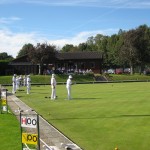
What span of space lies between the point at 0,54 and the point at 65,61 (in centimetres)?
7983

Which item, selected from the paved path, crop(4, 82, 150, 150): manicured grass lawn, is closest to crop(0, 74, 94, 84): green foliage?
crop(4, 82, 150, 150): manicured grass lawn

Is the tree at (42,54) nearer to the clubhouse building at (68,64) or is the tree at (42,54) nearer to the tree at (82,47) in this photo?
the clubhouse building at (68,64)

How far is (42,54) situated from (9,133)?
205 feet

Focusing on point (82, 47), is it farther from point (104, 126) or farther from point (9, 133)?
point (9, 133)

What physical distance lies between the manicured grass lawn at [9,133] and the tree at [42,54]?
5754cm

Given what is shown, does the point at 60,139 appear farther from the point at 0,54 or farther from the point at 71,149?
the point at 0,54

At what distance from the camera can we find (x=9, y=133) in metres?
13.9

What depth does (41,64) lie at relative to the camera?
77.1 meters

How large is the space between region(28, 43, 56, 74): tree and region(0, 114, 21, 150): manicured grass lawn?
5754 centimetres

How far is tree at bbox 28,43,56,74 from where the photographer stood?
2990 inches

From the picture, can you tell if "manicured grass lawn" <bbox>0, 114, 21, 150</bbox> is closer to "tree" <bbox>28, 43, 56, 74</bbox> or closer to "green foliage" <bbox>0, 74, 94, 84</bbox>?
"green foliage" <bbox>0, 74, 94, 84</bbox>

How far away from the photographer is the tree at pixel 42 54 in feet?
249

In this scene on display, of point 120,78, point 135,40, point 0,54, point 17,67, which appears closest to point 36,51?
point 17,67

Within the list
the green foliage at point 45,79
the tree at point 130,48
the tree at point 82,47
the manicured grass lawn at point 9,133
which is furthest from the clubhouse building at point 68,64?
the manicured grass lawn at point 9,133
